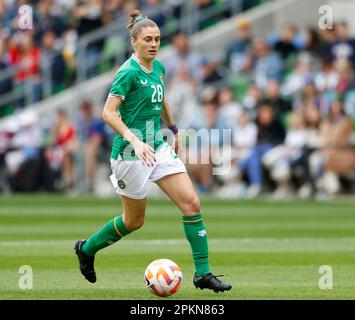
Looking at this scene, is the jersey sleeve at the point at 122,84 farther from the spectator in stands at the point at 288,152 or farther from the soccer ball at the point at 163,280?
the spectator in stands at the point at 288,152

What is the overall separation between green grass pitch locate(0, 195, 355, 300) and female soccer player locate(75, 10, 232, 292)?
57cm

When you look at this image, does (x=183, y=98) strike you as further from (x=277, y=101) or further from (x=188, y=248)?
(x=188, y=248)

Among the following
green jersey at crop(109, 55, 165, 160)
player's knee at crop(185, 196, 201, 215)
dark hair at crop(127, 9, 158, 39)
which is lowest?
player's knee at crop(185, 196, 201, 215)

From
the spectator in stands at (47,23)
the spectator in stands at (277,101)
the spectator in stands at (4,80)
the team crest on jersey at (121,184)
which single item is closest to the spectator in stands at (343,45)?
the spectator in stands at (277,101)

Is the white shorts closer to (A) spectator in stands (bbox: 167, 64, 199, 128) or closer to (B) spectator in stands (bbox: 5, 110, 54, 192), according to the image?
(A) spectator in stands (bbox: 167, 64, 199, 128)

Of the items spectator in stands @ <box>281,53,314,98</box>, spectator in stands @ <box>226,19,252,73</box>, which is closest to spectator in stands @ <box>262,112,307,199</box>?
spectator in stands @ <box>281,53,314,98</box>

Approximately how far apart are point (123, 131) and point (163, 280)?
4.62ft

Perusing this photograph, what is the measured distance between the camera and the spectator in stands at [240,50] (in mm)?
28250

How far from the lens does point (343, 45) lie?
26344mm

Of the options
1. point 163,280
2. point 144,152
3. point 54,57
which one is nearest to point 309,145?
point 54,57

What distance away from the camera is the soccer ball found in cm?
1029
